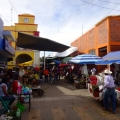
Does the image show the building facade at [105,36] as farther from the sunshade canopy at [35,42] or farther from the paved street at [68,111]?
the paved street at [68,111]

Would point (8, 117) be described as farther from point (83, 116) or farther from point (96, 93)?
point (96, 93)

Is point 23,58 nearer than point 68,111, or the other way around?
point 68,111

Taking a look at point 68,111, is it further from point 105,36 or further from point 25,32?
point 25,32

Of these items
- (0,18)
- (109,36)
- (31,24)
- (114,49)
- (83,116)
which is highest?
(31,24)

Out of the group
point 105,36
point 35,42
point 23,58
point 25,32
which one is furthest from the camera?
point 23,58

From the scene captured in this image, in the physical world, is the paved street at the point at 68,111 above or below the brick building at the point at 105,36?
below

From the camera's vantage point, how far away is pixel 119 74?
1523 centimetres

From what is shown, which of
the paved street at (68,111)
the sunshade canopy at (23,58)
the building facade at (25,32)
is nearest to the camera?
the paved street at (68,111)

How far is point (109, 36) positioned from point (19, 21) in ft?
70.5

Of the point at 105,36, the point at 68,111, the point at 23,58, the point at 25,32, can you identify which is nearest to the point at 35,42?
the point at 105,36

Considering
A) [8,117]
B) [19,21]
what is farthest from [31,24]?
[8,117]

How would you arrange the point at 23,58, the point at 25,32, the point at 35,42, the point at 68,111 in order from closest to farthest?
the point at 68,111 < the point at 35,42 < the point at 25,32 < the point at 23,58

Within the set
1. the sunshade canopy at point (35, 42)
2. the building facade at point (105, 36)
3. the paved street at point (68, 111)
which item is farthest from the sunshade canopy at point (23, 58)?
the paved street at point (68, 111)

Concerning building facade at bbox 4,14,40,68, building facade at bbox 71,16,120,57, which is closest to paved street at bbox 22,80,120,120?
building facade at bbox 71,16,120,57
